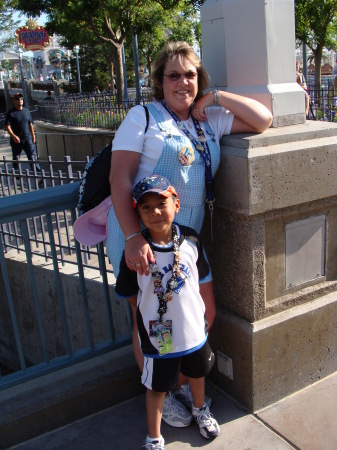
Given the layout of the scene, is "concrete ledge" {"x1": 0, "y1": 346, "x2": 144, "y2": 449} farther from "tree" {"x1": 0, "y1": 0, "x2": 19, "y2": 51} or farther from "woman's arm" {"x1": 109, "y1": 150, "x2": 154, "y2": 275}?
"tree" {"x1": 0, "y1": 0, "x2": 19, "y2": 51}

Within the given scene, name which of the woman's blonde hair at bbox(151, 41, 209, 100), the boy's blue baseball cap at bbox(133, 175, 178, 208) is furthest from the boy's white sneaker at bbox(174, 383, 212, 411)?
the woman's blonde hair at bbox(151, 41, 209, 100)

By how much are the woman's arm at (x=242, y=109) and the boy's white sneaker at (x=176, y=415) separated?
157 centimetres

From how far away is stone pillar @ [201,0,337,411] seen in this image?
2.62 metres

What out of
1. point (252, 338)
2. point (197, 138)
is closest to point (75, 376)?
point (252, 338)

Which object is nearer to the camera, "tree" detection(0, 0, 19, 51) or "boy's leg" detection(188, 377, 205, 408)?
"boy's leg" detection(188, 377, 205, 408)

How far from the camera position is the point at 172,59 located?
245cm

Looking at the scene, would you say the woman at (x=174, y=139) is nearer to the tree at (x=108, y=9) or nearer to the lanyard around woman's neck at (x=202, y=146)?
the lanyard around woman's neck at (x=202, y=146)

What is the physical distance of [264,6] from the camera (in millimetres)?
2643

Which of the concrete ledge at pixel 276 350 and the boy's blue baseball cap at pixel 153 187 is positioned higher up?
the boy's blue baseball cap at pixel 153 187

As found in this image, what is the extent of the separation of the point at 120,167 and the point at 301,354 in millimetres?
1580

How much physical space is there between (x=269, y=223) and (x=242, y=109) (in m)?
0.63

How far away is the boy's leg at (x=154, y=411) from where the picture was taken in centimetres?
249

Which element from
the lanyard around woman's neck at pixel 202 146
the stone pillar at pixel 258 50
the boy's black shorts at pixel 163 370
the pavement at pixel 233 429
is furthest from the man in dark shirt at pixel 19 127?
the boy's black shorts at pixel 163 370

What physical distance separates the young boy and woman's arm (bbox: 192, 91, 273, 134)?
20.6 inches
